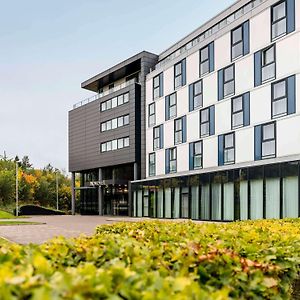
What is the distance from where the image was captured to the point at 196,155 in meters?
35.7

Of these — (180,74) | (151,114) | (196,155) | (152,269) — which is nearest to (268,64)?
(196,155)

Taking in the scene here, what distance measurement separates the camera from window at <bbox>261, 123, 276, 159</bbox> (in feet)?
90.1

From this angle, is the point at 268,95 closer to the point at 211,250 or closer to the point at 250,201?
the point at 250,201

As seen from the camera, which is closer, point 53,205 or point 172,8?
point 172,8

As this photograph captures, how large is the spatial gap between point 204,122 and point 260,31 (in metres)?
9.00

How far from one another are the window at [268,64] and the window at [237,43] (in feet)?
8.20

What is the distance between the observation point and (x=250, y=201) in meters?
27.5

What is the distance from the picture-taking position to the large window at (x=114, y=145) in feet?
151

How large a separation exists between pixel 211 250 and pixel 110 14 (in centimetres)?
2223

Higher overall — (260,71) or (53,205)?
(260,71)

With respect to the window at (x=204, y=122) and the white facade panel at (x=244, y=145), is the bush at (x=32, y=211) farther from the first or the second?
the white facade panel at (x=244, y=145)

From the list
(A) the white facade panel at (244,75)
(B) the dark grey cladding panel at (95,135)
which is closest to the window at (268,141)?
(A) the white facade panel at (244,75)

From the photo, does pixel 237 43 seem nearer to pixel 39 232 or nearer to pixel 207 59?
pixel 207 59

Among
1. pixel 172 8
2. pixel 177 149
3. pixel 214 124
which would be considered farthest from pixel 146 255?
pixel 177 149
